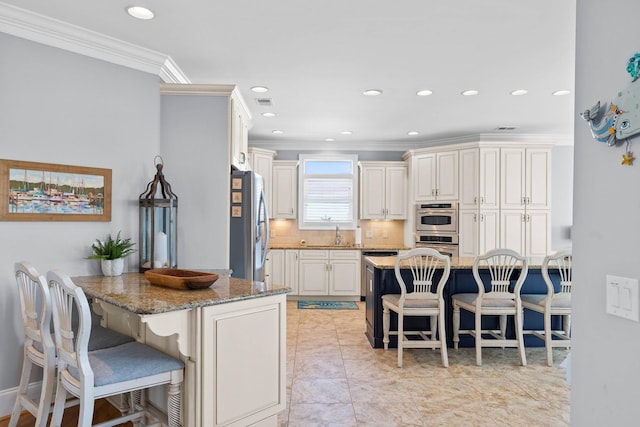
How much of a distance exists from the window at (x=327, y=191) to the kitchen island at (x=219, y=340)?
4186 millimetres

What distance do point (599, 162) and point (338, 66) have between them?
257 centimetres

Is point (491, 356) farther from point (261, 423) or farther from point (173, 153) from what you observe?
point (173, 153)

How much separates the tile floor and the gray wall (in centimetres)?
179

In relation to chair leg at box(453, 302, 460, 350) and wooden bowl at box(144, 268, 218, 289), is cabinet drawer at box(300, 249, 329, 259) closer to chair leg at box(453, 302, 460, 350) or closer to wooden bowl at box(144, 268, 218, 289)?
chair leg at box(453, 302, 460, 350)

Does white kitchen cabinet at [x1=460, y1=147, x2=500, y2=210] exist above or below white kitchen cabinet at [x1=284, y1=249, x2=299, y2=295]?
above

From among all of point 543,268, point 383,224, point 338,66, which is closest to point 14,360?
point 338,66

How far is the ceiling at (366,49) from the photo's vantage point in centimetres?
243

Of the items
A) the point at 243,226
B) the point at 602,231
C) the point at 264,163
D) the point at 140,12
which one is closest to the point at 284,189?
the point at 264,163

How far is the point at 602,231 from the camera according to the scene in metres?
1.08

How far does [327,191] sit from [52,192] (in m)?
4.35

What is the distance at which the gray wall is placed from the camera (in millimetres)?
2543

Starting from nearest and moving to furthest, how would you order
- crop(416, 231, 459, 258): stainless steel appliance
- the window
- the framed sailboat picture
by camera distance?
the framed sailboat picture → crop(416, 231, 459, 258): stainless steel appliance → the window

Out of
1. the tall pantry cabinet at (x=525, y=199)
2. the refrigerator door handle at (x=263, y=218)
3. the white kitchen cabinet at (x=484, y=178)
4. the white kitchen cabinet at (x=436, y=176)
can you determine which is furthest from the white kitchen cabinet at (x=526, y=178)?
the refrigerator door handle at (x=263, y=218)

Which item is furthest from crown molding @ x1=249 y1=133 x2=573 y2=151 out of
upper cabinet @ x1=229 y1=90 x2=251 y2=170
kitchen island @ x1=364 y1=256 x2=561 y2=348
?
kitchen island @ x1=364 y1=256 x2=561 y2=348
